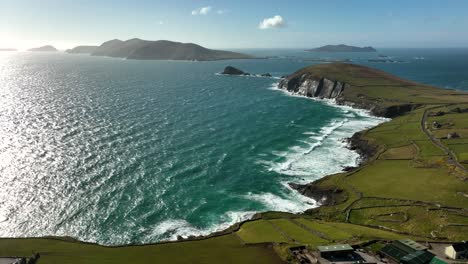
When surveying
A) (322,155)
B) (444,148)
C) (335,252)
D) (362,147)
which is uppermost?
(444,148)

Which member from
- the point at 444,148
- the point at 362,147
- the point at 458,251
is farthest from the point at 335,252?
the point at 444,148

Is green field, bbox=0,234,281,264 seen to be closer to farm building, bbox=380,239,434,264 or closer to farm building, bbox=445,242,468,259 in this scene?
farm building, bbox=380,239,434,264

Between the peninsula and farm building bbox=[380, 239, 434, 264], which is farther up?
farm building bbox=[380, 239, 434, 264]

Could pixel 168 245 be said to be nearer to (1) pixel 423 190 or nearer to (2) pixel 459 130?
(1) pixel 423 190

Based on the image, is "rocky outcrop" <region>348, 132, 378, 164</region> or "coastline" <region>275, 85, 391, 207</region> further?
"rocky outcrop" <region>348, 132, 378, 164</region>

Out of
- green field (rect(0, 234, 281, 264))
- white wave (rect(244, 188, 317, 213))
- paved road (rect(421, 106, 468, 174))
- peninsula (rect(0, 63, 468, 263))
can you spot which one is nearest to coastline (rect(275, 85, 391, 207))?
peninsula (rect(0, 63, 468, 263))

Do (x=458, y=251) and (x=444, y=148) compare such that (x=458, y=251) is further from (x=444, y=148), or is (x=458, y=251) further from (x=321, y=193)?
(x=444, y=148)

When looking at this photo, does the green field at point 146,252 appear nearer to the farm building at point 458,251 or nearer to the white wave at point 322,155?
the farm building at point 458,251

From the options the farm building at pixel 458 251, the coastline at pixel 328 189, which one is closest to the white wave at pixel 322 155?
the coastline at pixel 328 189

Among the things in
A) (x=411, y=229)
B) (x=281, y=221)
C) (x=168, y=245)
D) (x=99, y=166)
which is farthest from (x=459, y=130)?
(x=99, y=166)
